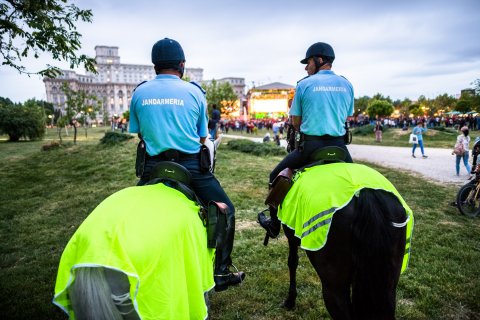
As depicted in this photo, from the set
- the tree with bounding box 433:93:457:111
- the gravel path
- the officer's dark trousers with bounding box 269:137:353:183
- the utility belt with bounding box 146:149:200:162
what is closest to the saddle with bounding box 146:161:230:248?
the utility belt with bounding box 146:149:200:162

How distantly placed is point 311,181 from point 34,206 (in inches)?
385

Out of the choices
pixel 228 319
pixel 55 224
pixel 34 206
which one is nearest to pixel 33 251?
pixel 55 224

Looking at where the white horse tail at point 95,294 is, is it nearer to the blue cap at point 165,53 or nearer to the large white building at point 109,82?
the blue cap at point 165,53

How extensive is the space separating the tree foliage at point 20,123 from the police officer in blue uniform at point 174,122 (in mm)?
44276

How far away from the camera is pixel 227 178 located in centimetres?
1204

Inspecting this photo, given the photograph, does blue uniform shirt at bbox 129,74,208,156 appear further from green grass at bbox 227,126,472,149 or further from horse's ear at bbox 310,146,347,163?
green grass at bbox 227,126,472,149

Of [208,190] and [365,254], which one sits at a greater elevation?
[208,190]

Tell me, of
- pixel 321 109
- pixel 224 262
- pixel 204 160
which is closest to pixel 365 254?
pixel 224 262

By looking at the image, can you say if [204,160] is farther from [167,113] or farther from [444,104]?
[444,104]

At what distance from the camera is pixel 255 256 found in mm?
5355

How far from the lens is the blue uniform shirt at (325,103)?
344cm

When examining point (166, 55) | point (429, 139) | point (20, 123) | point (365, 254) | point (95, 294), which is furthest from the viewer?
point (20, 123)

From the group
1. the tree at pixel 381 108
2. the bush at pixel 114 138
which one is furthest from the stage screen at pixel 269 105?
the bush at pixel 114 138

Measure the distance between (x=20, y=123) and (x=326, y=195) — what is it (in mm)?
45806
